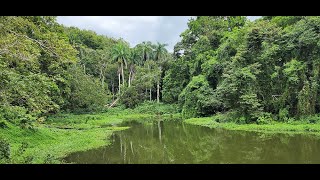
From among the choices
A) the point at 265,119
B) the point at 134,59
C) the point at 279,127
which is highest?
the point at 134,59

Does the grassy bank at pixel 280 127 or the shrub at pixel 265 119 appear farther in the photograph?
the shrub at pixel 265 119

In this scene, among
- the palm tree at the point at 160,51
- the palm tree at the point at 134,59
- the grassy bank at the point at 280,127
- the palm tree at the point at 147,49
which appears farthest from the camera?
the palm tree at the point at 147,49

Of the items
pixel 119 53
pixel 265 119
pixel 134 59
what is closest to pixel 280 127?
pixel 265 119

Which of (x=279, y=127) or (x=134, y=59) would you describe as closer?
(x=279, y=127)

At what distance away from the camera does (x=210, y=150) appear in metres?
12.0

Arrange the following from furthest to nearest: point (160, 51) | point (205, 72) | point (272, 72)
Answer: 1. point (160, 51)
2. point (205, 72)
3. point (272, 72)

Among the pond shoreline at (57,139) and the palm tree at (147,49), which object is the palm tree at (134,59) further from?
the pond shoreline at (57,139)

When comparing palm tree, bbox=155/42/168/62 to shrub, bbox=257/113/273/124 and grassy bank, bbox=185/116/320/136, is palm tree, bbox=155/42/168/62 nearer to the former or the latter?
grassy bank, bbox=185/116/320/136

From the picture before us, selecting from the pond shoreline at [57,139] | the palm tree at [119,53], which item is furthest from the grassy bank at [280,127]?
the palm tree at [119,53]

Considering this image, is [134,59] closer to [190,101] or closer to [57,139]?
[190,101]

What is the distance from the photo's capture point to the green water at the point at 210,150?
10.2 meters

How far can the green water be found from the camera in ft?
33.4

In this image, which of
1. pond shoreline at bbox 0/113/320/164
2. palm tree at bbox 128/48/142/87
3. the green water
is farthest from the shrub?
palm tree at bbox 128/48/142/87

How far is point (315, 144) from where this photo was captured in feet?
39.0
